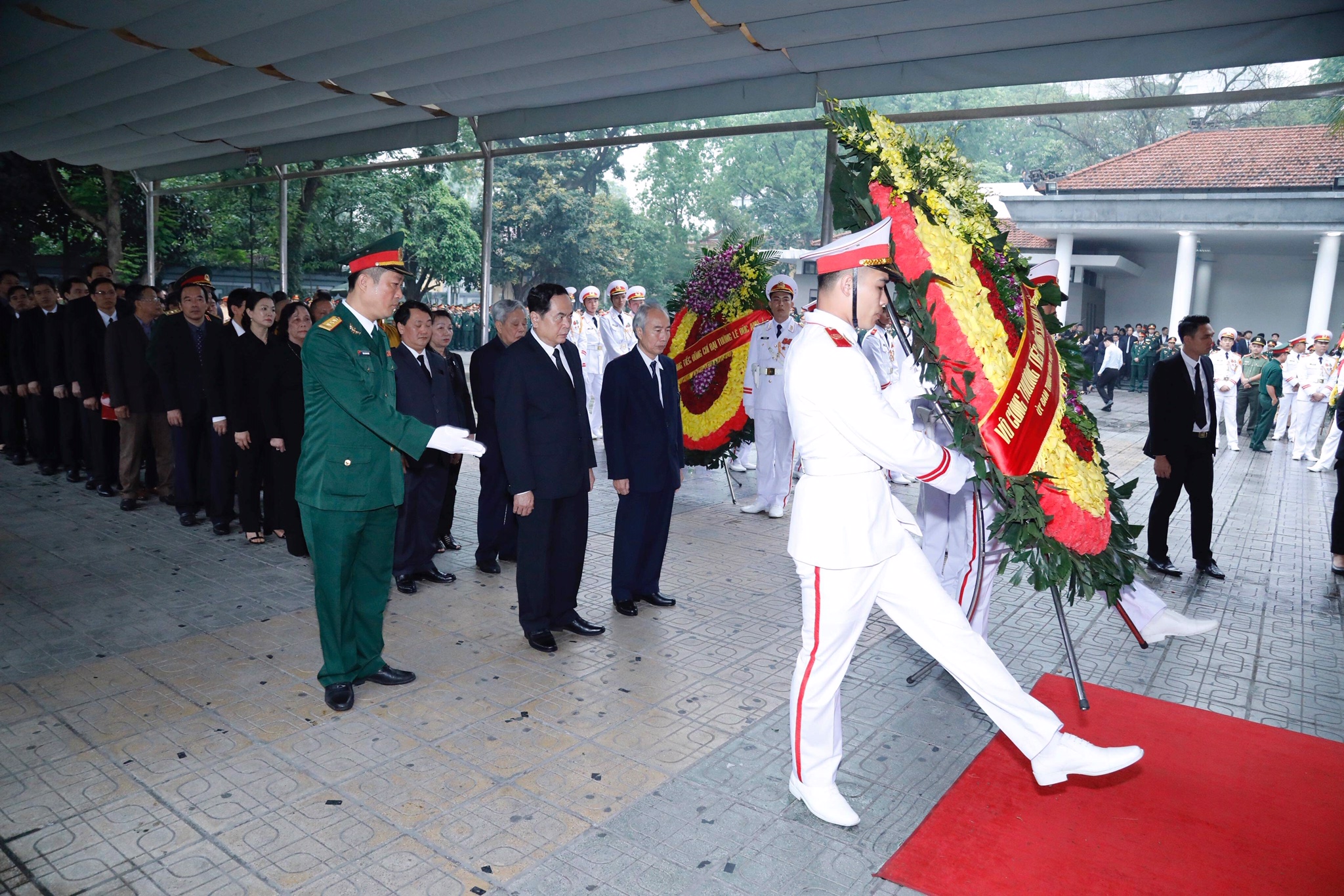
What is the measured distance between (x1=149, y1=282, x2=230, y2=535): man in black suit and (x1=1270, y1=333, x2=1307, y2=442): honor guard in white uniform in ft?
49.4

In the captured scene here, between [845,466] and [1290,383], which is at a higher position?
[1290,383]

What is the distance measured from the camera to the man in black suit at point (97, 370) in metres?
7.69

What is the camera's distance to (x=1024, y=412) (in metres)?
3.16

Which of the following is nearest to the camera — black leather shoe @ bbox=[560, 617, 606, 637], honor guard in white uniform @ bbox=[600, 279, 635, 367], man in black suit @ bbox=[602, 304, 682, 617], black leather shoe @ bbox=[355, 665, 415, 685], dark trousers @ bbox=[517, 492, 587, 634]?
black leather shoe @ bbox=[355, 665, 415, 685]

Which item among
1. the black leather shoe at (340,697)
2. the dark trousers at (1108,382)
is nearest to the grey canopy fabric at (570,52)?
the black leather shoe at (340,697)

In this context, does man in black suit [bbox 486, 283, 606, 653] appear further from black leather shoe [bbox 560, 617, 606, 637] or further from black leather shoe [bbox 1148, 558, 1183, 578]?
black leather shoe [bbox 1148, 558, 1183, 578]

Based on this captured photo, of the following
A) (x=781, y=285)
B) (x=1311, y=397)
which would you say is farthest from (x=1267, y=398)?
(x=781, y=285)

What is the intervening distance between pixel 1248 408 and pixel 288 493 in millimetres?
17286

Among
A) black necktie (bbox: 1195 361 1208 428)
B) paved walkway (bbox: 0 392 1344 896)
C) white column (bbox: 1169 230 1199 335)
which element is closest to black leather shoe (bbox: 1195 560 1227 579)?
paved walkway (bbox: 0 392 1344 896)

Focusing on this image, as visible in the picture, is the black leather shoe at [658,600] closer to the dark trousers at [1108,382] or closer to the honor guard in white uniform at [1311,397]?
the honor guard in white uniform at [1311,397]

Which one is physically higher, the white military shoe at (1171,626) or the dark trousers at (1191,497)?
the dark trousers at (1191,497)

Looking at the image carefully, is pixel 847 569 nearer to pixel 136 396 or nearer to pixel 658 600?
pixel 658 600

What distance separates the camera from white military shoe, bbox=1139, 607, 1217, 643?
4.44 m

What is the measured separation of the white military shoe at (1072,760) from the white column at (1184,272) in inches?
903
